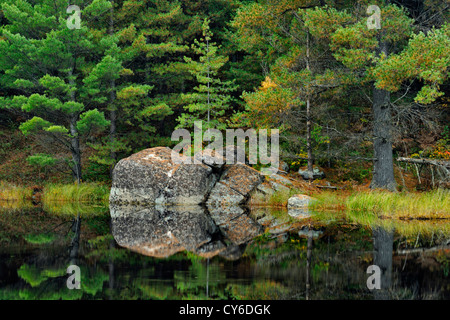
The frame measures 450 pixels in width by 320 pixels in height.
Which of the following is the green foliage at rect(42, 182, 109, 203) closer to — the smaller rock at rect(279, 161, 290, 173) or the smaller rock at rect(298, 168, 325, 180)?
the smaller rock at rect(279, 161, 290, 173)

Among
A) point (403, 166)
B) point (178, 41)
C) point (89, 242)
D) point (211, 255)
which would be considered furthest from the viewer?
point (178, 41)

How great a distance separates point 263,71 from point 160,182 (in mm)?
6058

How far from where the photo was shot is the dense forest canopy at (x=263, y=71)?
45.3 feet

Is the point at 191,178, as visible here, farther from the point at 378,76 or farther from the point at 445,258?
the point at 445,258

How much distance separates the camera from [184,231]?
9.58 m

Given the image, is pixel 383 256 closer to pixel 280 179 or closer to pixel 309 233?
pixel 309 233

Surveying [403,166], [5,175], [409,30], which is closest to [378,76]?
[409,30]

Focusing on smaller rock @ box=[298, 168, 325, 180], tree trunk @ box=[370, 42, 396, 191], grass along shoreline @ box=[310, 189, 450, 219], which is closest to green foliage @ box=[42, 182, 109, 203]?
smaller rock @ box=[298, 168, 325, 180]

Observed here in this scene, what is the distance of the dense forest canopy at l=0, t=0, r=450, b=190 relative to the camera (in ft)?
45.3

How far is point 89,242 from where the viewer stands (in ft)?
26.2

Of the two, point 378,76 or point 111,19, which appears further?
point 111,19

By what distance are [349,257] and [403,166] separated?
1370cm

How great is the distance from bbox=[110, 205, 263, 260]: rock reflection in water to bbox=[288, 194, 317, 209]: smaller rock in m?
1.65

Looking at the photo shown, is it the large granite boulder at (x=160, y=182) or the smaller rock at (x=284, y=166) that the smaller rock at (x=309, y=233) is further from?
the smaller rock at (x=284, y=166)
